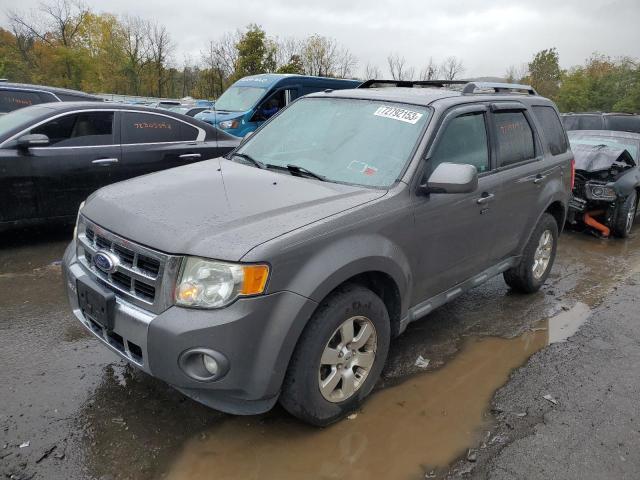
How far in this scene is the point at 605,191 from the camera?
23.6ft

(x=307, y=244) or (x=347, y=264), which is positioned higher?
(x=307, y=244)

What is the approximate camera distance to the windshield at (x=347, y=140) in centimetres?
319

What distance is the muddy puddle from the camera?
98.9 inches

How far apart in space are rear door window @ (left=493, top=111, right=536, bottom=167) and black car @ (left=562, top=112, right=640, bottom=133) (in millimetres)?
9448

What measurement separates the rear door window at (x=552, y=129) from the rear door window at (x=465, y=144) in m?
1.12

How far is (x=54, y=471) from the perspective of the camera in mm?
2428

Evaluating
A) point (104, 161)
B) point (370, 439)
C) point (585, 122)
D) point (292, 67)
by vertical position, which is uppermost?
point (292, 67)

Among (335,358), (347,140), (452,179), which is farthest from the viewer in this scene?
(347,140)

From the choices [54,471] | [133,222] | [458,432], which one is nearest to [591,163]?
[458,432]

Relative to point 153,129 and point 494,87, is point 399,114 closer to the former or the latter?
point 494,87

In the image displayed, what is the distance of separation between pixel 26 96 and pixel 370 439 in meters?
7.26

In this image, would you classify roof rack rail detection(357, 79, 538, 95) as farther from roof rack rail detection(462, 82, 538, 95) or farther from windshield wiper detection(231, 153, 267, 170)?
windshield wiper detection(231, 153, 267, 170)

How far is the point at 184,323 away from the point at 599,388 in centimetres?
276

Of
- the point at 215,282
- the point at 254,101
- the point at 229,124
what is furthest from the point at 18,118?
the point at 254,101
